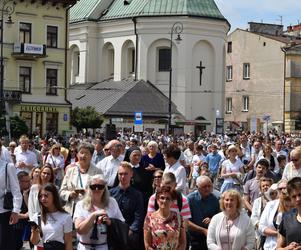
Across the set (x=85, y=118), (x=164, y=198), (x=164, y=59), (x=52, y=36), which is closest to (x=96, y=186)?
(x=164, y=198)

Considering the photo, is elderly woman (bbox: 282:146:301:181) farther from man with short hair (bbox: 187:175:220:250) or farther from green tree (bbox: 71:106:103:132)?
green tree (bbox: 71:106:103:132)

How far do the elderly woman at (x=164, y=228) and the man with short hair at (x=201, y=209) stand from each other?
1.41 meters

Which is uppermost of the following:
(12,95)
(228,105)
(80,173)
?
(228,105)

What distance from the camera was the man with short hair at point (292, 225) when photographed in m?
6.94

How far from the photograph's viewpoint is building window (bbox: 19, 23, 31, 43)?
5606 cm

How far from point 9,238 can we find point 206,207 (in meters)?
2.69

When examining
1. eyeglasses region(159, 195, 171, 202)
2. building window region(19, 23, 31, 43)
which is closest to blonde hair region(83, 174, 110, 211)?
eyeglasses region(159, 195, 171, 202)

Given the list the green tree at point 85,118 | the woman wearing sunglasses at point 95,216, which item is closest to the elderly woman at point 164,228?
the woman wearing sunglasses at point 95,216

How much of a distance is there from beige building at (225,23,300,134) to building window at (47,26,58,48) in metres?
Answer: 26.6

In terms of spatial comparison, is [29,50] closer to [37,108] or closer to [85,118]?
[37,108]

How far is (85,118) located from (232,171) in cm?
4496

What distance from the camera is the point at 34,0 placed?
56.1m

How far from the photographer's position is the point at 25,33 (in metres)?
56.2

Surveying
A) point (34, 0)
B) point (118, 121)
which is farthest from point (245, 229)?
point (118, 121)
